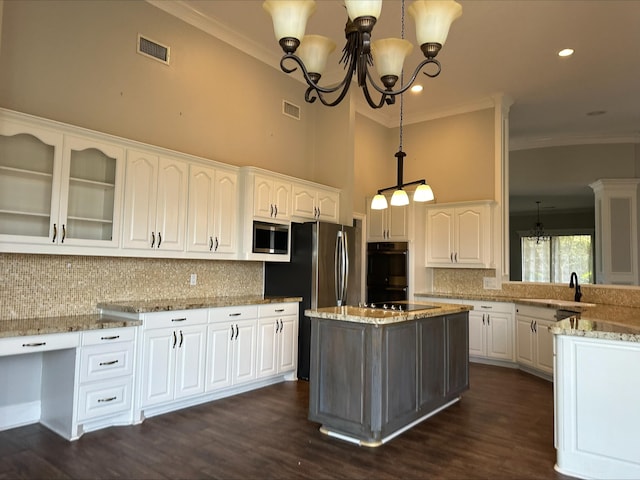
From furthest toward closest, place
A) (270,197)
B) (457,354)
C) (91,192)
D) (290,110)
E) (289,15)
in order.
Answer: (290,110) → (270,197) → (457,354) → (91,192) → (289,15)

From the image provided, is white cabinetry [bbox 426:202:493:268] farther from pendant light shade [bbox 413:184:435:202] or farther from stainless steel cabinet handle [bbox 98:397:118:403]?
stainless steel cabinet handle [bbox 98:397:118:403]

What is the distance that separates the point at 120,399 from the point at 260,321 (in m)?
1.53

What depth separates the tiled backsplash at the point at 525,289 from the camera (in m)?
5.29

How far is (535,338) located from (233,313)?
370 cm

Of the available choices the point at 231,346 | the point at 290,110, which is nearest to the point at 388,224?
the point at 290,110

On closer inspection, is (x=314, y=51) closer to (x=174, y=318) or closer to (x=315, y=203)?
(x=174, y=318)

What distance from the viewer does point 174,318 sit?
383cm

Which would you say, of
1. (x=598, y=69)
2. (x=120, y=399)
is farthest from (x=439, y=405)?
(x=598, y=69)

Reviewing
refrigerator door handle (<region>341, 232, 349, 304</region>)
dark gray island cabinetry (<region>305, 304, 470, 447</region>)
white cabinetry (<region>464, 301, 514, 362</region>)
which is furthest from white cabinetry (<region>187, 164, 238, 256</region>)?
white cabinetry (<region>464, 301, 514, 362</region>)

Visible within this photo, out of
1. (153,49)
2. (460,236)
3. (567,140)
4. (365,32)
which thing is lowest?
(460,236)

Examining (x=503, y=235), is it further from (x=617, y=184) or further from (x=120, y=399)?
(x=120, y=399)

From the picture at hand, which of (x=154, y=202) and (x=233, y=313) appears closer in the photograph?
(x=154, y=202)

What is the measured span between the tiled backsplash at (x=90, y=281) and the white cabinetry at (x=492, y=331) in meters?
3.42

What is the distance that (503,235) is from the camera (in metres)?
6.37
